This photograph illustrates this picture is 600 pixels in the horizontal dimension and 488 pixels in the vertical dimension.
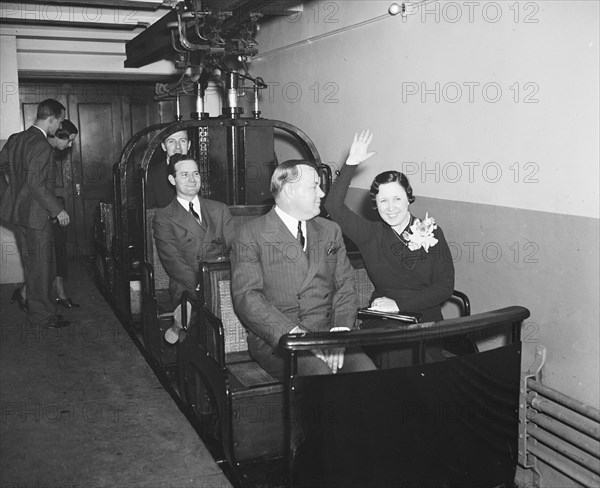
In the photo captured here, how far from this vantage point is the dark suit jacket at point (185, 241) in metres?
4.39

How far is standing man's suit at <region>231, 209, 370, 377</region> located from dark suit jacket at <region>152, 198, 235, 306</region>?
116 cm

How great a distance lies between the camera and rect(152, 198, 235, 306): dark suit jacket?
14.4ft

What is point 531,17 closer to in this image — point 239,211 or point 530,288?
point 530,288

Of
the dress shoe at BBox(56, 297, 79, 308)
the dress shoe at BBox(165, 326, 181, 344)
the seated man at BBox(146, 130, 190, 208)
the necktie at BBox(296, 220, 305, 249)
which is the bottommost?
the dress shoe at BBox(56, 297, 79, 308)

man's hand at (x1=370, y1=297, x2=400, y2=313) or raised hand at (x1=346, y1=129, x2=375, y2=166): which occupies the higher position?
raised hand at (x1=346, y1=129, x2=375, y2=166)

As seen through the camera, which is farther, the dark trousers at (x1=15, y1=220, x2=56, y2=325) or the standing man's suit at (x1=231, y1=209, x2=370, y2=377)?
the dark trousers at (x1=15, y1=220, x2=56, y2=325)

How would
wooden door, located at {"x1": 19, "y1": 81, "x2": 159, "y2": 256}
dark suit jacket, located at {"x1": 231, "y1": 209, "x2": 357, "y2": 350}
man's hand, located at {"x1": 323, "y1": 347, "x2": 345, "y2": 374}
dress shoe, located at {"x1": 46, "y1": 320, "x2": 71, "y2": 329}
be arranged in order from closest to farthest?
man's hand, located at {"x1": 323, "y1": 347, "x2": 345, "y2": 374} → dark suit jacket, located at {"x1": 231, "y1": 209, "x2": 357, "y2": 350} → dress shoe, located at {"x1": 46, "y1": 320, "x2": 71, "y2": 329} → wooden door, located at {"x1": 19, "y1": 81, "x2": 159, "y2": 256}

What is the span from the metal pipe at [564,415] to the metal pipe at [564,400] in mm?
36

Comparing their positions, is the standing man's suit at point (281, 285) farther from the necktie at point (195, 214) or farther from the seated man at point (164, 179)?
the seated man at point (164, 179)

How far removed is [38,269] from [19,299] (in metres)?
0.92

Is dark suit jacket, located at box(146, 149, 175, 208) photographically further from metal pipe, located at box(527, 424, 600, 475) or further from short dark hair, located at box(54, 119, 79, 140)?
metal pipe, located at box(527, 424, 600, 475)

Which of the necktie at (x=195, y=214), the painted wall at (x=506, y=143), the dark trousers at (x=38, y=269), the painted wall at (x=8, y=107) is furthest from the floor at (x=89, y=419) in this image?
the painted wall at (x=506, y=143)

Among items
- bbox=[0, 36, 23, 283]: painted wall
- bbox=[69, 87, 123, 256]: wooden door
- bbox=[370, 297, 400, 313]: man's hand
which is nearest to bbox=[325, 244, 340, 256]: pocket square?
bbox=[370, 297, 400, 313]: man's hand

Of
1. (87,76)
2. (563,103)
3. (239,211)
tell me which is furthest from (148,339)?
(87,76)
